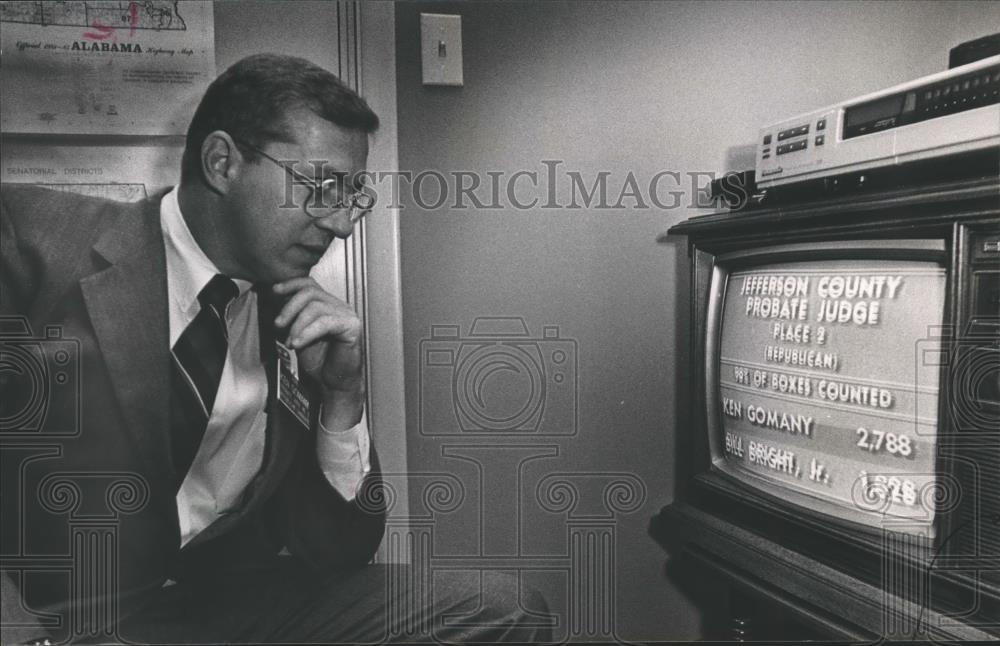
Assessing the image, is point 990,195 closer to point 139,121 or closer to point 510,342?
point 510,342

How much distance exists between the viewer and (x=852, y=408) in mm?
873

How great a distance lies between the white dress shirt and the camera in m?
1.06

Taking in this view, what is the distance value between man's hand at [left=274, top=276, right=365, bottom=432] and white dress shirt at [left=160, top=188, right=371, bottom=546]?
40 millimetres

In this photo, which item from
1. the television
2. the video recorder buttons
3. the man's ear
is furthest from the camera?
the man's ear

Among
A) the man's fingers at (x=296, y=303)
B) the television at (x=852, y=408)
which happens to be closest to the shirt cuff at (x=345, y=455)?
the man's fingers at (x=296, y=303)

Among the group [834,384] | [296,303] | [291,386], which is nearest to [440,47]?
[296,303]

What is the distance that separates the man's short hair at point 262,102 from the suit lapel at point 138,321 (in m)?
0.12

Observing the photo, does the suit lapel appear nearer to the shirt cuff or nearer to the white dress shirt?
the white dress shirt

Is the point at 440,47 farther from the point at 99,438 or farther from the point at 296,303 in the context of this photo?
the point at 99,438

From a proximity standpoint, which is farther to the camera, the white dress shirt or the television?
the white dress shirt

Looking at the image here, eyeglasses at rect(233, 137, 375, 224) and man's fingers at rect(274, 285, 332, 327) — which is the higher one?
eyeglasses at rect(233, 137, 375, 224)

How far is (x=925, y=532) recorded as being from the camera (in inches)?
32.1

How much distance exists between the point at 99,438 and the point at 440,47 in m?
0.81

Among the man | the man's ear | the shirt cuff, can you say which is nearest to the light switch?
the man
